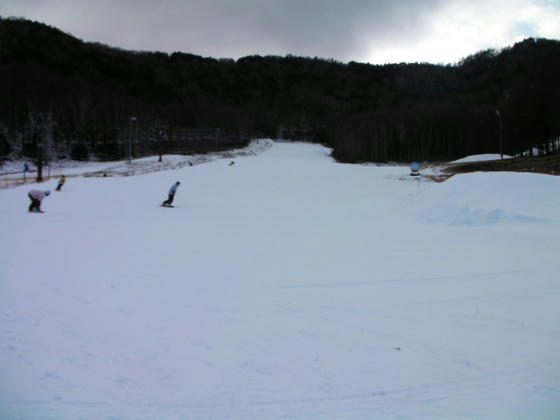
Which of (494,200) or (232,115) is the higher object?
(232,115)

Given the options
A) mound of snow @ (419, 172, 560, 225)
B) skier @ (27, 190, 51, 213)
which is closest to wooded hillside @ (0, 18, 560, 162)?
skier @ (27, 190, 51, 213)

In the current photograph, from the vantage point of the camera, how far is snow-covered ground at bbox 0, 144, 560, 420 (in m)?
3.81

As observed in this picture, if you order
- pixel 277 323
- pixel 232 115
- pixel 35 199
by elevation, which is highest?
pixel 232 115

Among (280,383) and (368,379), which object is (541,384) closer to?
(368,379)

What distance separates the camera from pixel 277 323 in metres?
5.47

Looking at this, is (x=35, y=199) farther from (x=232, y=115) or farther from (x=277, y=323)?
(x=232, y=115)

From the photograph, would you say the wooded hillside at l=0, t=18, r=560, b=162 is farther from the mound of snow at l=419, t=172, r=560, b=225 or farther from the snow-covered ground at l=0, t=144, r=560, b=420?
the mound of snow at l=419, t=172, r=560, b=225

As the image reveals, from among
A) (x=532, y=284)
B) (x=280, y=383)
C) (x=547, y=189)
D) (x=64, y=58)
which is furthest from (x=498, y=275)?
(x=64, y=58)

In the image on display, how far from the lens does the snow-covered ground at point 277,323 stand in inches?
150

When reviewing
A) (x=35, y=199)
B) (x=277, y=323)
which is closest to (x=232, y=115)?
(x=35, y=199)

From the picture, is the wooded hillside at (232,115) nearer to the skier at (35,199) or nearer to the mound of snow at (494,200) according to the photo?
the skier at (35,199)

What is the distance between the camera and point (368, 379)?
419 cm

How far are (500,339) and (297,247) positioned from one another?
20.7 ft

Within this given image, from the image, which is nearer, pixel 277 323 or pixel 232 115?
pixel 277 323
